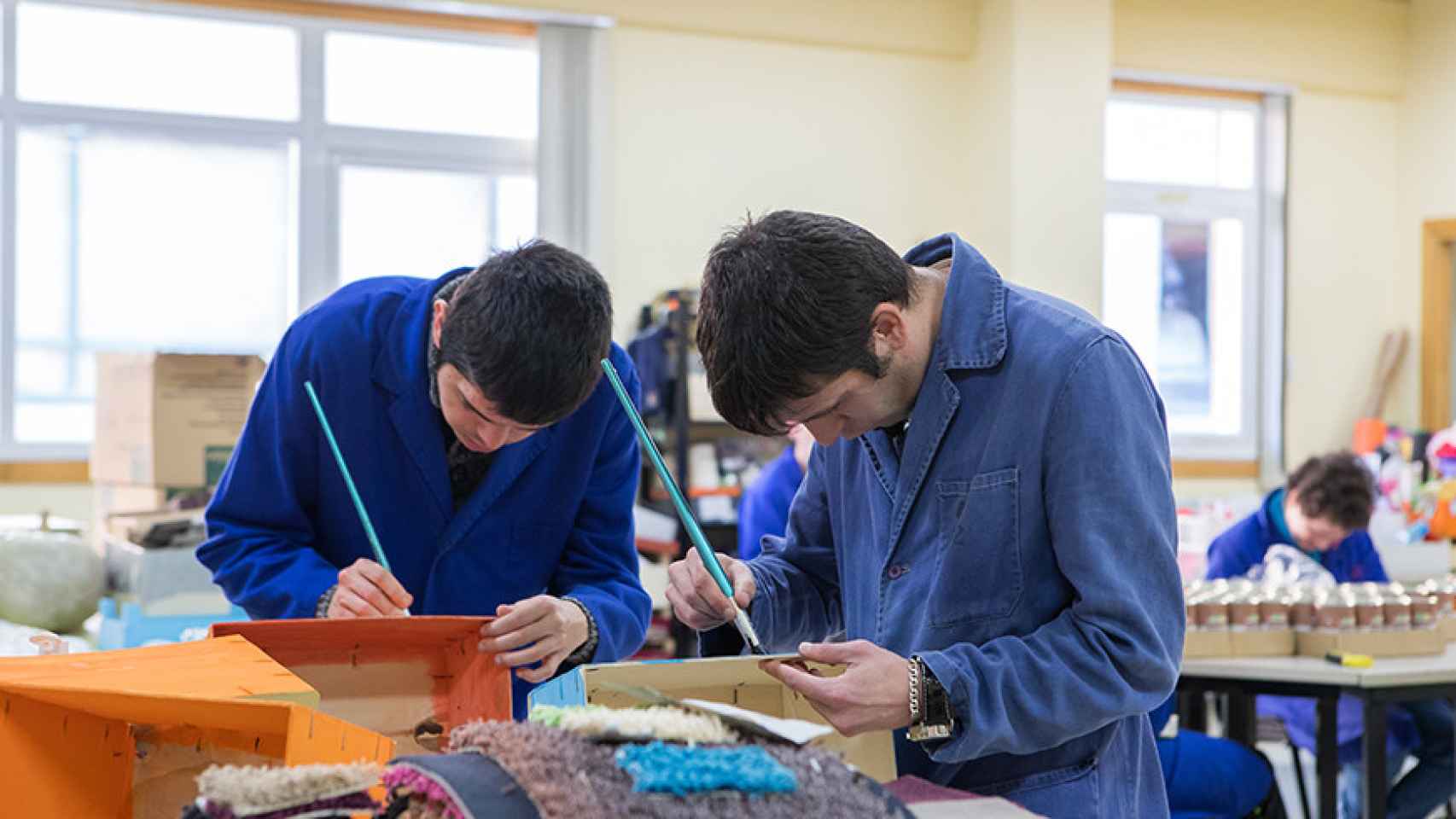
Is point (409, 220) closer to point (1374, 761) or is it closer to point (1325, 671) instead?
point (1325, 671)

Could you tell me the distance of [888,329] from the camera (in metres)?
1.36

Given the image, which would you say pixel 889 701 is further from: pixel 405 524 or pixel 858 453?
pixel 405 524

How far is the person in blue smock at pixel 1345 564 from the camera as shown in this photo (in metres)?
4.13

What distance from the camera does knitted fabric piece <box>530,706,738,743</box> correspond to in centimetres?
86

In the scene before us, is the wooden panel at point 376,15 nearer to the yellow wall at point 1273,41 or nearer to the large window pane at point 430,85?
the large window pane at point 430,85

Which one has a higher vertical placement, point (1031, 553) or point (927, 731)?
point (1031, 553)

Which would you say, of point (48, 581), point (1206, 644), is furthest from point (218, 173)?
point (1206, 644)

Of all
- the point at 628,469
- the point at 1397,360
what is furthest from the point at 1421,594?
the point at 1397,360

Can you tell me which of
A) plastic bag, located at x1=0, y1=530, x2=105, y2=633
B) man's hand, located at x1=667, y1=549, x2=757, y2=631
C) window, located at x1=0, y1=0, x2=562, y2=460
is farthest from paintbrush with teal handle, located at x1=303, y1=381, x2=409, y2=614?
window, located at x1=0, y1=0, x2=562, y2=460

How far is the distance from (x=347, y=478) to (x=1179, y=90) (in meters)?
6.30

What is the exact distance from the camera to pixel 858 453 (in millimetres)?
1562

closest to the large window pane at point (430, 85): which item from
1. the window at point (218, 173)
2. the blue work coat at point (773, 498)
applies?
the window at point (218, 173)

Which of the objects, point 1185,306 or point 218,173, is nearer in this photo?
point 218,173

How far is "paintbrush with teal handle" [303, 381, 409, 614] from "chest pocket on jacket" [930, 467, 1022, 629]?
0.63 metres
